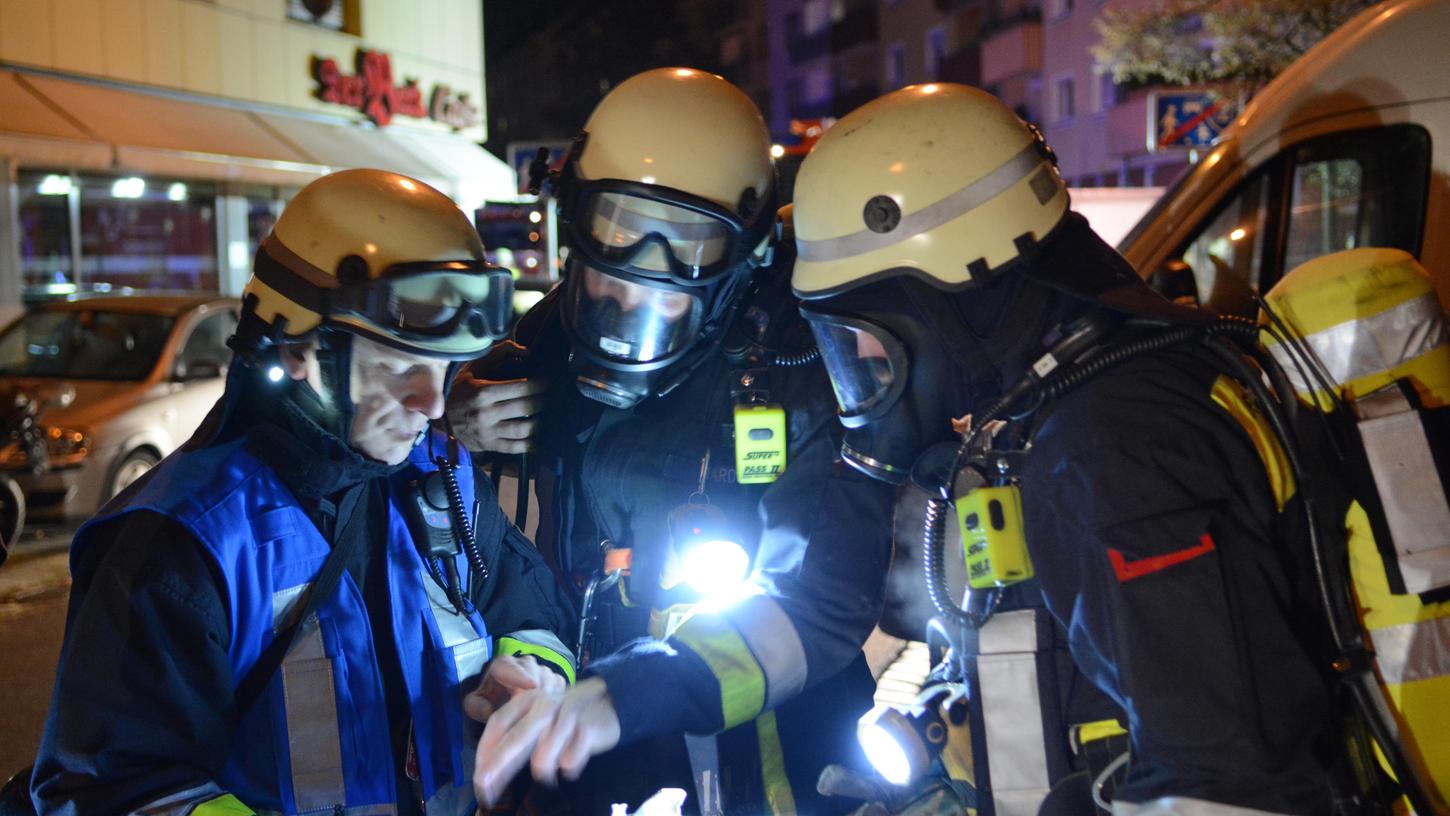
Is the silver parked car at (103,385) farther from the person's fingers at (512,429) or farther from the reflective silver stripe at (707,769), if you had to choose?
the reflective silver stripe at (707,769)

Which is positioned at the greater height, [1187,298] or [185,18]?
[185,18]

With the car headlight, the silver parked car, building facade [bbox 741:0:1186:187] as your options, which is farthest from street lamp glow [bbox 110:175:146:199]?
building facade [bbox 741:0:1186:187]

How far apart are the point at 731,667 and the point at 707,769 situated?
393mm

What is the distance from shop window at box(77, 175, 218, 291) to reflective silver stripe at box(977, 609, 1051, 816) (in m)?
16.3

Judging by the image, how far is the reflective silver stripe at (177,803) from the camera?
5.77 ft

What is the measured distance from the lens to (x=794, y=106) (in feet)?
172

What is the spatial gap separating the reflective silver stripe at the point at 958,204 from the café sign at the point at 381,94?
19265 mm

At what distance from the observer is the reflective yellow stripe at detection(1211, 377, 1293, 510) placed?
1790 millimetres

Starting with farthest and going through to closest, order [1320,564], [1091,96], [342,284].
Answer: [1091,96]
[342,284]
[1320,564]

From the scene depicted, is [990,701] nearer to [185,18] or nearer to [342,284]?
[342,284]

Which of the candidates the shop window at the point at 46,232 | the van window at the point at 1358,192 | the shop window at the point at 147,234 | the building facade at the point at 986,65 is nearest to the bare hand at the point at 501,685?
the van window at the point at 1358,192

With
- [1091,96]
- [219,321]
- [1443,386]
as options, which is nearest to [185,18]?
[219,321]

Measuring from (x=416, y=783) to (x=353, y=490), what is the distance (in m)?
0.57

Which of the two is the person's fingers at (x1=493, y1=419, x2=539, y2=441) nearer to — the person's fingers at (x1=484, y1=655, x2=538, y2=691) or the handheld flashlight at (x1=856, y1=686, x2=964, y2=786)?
the person's fingers at (x1=484, y1=655, x2=538, y2=691)
